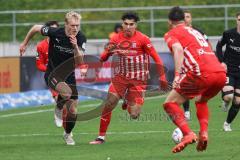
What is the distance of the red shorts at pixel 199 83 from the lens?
13133 millimetres

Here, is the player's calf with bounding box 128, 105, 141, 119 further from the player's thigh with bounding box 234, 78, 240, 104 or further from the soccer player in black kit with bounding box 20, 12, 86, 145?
the player's thigh with bounding box 234, 78, 240, 104

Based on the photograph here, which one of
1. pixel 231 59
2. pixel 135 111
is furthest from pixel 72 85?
pixel 231 59

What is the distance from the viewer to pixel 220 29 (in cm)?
3481

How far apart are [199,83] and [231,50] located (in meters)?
5.53

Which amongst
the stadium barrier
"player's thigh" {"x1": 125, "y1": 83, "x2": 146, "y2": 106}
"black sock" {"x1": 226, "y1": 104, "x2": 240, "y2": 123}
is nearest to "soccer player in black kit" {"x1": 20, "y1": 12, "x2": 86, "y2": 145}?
"player's thigh" {"x1": 125, "y1": 83, "x2": 146, "y2": 106}

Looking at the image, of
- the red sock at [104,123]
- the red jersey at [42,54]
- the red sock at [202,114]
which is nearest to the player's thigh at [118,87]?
the red sock at [104,123]

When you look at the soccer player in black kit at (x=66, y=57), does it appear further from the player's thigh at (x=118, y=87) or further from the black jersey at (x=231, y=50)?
the black jersey at (x=231, y=50)

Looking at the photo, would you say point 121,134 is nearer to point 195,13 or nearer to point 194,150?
point 194,150

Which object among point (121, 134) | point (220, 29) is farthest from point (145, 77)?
point (220, 29)

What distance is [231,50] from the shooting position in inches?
730

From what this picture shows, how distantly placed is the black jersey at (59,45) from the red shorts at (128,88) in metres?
0.92

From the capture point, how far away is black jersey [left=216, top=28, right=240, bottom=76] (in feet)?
60.0

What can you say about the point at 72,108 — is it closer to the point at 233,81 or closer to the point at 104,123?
the point at 104,123

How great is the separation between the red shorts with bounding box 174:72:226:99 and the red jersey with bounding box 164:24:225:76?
75mm
